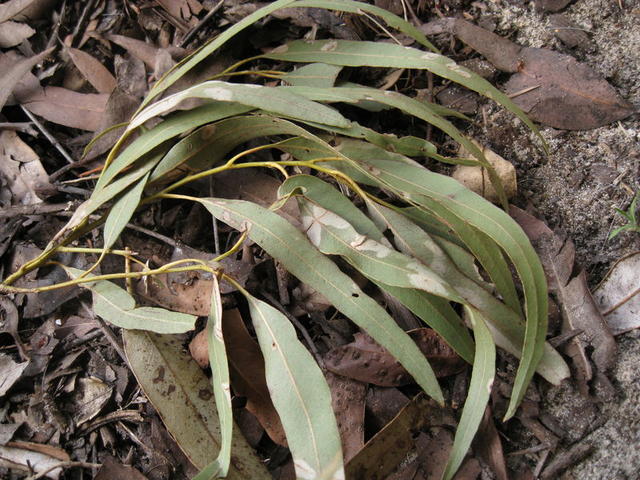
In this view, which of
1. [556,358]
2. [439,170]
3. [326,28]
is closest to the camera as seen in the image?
[556,358]

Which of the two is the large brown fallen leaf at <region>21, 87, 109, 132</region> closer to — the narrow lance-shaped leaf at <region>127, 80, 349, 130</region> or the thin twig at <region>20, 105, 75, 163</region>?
the thin twig at <region>20, 105, 75, 163</region>

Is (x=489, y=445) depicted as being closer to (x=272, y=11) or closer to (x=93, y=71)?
(x=272, y=11)

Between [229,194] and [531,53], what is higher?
[531,53]

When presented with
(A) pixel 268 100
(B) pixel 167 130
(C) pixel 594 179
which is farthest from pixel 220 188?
(C) pixel 594 179

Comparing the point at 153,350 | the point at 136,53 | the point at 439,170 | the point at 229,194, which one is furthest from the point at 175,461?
the point at 136,53

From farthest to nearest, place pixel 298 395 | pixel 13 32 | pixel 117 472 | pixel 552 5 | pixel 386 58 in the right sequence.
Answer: pixel 13 32 < pixel 552 5 < pixel 386 58 < pixel 117 472 < pixel 298 395

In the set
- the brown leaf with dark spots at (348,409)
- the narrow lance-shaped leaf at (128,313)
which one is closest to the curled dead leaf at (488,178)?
the brown leaf with dark spots at (348,409)

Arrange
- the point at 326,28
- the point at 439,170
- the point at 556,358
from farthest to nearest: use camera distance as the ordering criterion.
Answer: the point at 326,28, the point at 439,170, the point at 556,358

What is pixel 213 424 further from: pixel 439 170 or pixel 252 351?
pixel 439 170
